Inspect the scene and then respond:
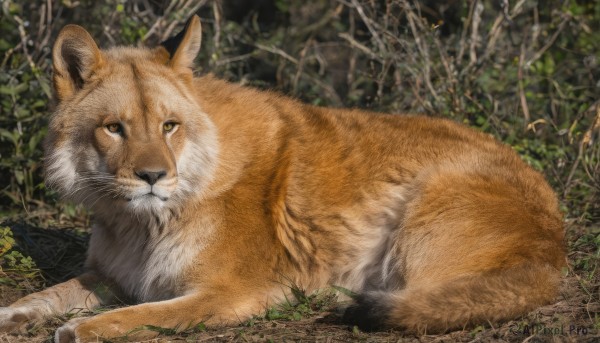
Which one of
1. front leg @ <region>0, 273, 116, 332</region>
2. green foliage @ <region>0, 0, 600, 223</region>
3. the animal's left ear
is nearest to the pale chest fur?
front leg @ <region>0, 273, 116, 332</region>

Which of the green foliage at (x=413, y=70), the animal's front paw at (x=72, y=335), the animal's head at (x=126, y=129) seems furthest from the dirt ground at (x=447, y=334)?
the green foliage at (x=413, y=70)

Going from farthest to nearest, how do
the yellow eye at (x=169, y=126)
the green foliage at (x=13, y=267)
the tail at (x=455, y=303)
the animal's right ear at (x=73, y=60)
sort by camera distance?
1. the green foliage at (x=13, y=267)
2. the yellow eye at (x=169, y=126)
3. the animal's right ear at (x=73, y=60)
4. the tail at (x=455, y=303)

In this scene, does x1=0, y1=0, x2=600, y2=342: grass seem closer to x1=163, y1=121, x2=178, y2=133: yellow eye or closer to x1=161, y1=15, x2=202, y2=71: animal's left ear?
x1=163, y1=121, x2=178, y2=133: yellow eye

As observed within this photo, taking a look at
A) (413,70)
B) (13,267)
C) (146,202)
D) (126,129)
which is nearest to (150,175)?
(146,202)

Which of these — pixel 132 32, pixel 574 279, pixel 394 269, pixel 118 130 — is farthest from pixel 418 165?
pixel 132 32

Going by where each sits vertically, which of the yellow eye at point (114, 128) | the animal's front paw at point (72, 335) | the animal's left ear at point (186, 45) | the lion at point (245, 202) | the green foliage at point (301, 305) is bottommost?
the green foliage at point (301, 305)

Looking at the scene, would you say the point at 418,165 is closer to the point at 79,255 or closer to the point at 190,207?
the point at 190,207

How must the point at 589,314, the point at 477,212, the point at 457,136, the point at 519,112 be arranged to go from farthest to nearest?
the point at 519,112 < the point at 457,136 < the point at 477,212 < the point at 589,314

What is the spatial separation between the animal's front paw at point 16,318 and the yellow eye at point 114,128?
57.0 inches

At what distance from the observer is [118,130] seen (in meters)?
5.10

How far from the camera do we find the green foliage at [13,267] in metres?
6.12

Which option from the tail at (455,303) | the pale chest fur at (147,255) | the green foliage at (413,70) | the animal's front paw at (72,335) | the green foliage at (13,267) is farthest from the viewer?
the green foliage at (413,70)

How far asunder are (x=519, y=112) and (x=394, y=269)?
163 inches

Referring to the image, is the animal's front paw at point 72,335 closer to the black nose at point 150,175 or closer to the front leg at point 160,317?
the front leg at point 160,317
